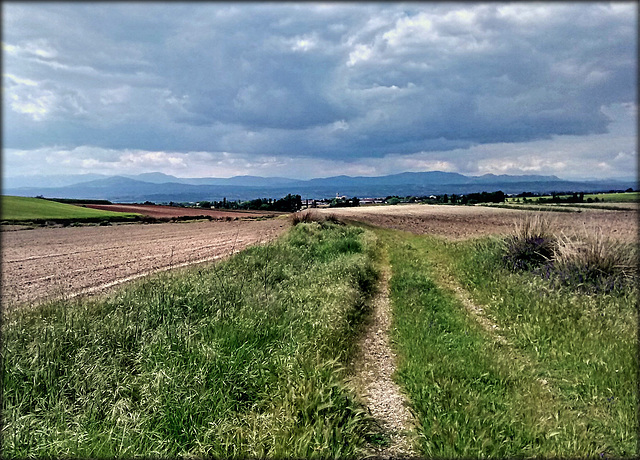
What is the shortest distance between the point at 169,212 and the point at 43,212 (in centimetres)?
1144

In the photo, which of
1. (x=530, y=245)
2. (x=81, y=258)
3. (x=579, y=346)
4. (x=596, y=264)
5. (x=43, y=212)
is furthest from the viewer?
(x=43, y=212)

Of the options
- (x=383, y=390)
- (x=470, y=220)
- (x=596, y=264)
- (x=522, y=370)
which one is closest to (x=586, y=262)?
(x=596, y=264)

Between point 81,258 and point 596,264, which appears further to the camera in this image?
point 81,258

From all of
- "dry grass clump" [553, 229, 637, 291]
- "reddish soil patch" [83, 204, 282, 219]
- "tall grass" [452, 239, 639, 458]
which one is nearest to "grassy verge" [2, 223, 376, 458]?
"tall grass" [452, 239, 639, 458]

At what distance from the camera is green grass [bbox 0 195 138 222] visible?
75.9 feet

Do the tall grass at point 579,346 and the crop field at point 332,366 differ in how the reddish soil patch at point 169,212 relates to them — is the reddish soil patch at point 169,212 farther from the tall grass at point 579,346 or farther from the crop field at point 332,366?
the tall grass at point 579,346

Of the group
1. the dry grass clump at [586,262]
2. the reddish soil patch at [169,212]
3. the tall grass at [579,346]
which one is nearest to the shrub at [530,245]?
the dry grass clump at [586,262]

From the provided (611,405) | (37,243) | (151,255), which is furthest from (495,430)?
(37,243)

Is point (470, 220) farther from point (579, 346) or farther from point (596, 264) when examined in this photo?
point (579, 346)

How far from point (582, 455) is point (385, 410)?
2059 millimetres

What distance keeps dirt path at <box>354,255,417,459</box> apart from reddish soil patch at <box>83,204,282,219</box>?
2993 centimetres

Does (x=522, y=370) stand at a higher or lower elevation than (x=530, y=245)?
lower

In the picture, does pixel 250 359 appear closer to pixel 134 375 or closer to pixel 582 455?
pixel 134 375

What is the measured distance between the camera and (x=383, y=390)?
17.4 ft
